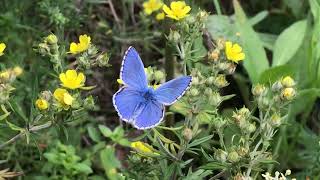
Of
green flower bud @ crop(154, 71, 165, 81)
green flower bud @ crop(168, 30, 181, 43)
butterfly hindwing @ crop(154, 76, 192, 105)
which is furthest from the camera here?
green flower bud @ crop(168, 30, 181, 43)

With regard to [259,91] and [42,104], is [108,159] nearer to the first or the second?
[42,104]

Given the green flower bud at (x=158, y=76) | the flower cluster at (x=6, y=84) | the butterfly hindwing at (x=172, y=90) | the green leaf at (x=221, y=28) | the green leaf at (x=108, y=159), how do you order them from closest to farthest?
the butterfly hindwing at (x=172, y=90), the flower cluster at (x=6, y=84), the green flower bud at (x=158, y=76), the green leaf at (x=108, y=159), the green leaf at (x=221, y=28)

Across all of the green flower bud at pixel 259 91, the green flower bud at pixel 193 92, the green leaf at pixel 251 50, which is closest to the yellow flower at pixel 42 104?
the green flower bud at pixel 193 92

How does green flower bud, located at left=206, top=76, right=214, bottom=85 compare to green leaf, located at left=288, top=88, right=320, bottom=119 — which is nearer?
green flower bud, located at left=206, top=76, right=214, bottom=85

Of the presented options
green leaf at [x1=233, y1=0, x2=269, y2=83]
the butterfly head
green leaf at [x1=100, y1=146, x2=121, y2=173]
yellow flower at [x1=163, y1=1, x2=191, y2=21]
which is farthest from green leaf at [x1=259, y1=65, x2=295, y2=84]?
the butterfly head

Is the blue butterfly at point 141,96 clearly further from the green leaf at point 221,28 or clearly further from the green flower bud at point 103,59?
the green leaf at point 221,28

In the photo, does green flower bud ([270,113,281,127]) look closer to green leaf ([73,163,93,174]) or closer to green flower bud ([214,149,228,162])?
green flower bud ([214,149,228,162])
